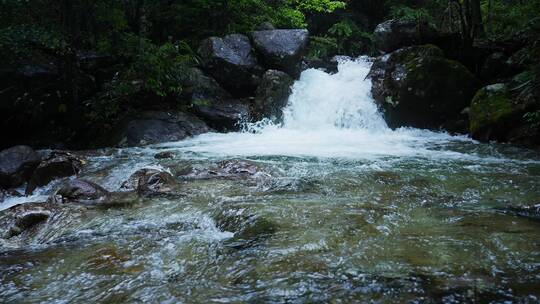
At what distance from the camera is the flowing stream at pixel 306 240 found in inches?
112

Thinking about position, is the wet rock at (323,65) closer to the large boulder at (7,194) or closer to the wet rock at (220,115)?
the wet rock at (220,115)

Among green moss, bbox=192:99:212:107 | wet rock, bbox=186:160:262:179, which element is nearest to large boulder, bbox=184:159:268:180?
wet rock, bbox=186:160:262:179

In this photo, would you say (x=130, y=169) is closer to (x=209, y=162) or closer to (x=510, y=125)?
(x=209, y=162)

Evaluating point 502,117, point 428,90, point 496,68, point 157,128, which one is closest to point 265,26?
point 157,128

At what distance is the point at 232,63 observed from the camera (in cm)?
1214

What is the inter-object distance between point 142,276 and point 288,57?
10425mm

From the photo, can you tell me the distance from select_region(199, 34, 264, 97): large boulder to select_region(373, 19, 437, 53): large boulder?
3785 mm

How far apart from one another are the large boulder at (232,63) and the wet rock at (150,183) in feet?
21.7

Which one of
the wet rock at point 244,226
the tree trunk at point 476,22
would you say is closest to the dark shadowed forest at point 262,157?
the wet rock at point 244,226

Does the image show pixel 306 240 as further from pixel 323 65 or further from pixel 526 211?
pixel 323 65

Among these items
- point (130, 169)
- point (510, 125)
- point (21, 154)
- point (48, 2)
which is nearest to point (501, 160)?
point (510, 125)

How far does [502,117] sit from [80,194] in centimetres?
792

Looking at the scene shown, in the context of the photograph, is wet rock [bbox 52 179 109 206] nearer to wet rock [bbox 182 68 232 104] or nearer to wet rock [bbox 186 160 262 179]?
wet rock [bbox 186 160 262 179]

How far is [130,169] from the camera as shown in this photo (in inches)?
276
